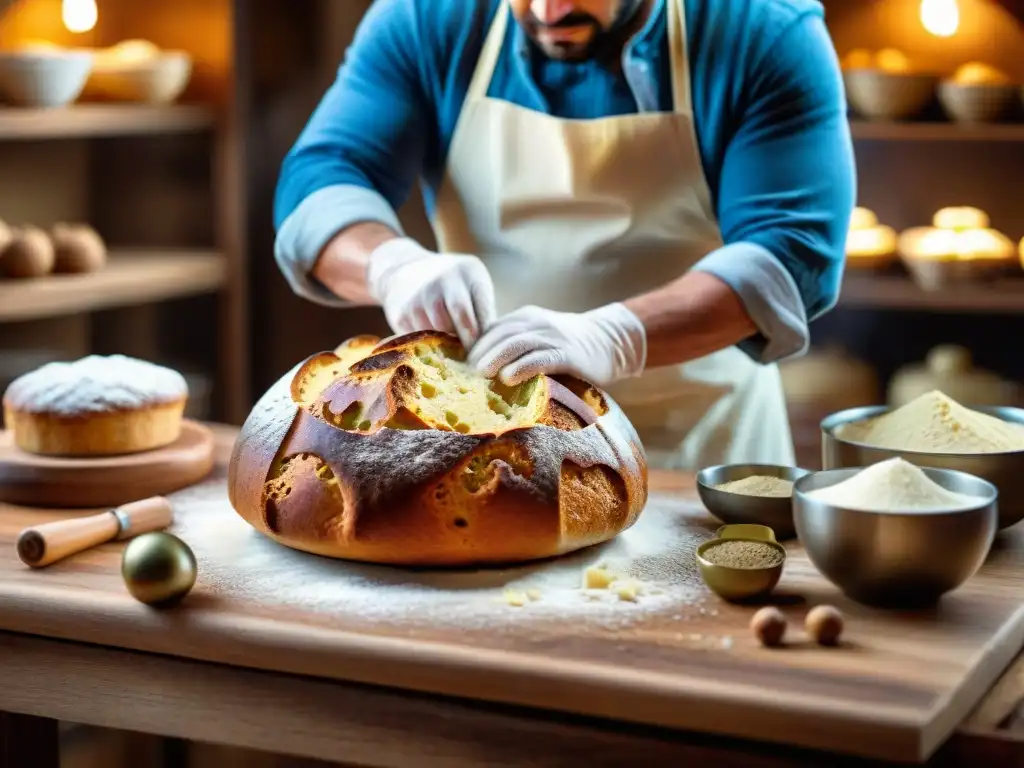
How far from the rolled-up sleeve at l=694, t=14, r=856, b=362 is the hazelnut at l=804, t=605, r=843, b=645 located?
2.40ft

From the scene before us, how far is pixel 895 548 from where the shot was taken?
1.28 m

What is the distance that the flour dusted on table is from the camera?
4.27 ft

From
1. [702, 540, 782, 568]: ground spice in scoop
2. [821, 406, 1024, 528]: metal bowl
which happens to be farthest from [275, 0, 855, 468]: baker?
[702, 540, 782, 568]: ground spice in scoop

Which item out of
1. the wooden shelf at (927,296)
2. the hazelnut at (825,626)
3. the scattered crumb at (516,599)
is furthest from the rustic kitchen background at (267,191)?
the hazelnut at (825,626)

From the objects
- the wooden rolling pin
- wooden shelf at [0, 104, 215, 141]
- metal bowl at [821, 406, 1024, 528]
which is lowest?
the wooden rolling pin

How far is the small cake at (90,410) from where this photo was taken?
174cm

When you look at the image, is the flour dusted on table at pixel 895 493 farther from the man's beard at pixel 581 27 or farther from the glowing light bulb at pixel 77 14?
the glowing light bulb at pixel 77 14

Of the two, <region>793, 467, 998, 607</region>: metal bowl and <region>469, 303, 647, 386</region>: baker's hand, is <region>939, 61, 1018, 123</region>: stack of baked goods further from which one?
<region>793, 467, 998, 607</region>: metal bowl

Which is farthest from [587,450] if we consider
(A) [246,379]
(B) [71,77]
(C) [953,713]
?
(A) [246,379]

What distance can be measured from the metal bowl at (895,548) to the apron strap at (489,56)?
99 centimetres

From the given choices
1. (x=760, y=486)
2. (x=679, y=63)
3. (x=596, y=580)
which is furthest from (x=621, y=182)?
(x=596, y=580)

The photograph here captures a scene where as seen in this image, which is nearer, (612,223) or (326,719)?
(326,719)

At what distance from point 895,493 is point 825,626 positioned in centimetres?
16

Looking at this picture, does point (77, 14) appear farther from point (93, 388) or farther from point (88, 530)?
point (88, 530)
